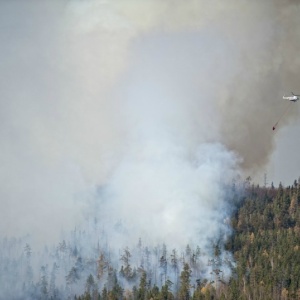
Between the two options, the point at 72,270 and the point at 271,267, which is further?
the point at 72,270

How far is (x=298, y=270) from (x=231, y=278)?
14469 millimetres

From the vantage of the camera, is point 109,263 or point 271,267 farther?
point 109,263

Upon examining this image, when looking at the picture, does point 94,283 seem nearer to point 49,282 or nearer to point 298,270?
point 49,282

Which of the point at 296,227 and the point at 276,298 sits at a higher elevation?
the point at 296,227

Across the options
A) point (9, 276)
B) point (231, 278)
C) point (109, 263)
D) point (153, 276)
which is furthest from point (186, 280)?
point (9, 276)

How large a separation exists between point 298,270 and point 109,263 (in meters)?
56.1

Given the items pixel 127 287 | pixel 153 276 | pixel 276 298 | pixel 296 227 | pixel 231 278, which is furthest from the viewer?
pixel 296 227

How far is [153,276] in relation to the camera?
182750mm

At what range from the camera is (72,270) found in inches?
7352

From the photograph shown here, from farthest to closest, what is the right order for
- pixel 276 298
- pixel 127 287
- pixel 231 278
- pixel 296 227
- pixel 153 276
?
pixel 296 227, pixel 153 276, pixel 127 287, pixel 231 278, pixel 276 298

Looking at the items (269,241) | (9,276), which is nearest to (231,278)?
(269,241)

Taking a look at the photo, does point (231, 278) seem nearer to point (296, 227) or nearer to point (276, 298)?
point (276, 298)

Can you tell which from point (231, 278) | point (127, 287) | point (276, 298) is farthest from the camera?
point (127, 287)

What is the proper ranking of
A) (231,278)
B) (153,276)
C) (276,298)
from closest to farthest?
(276,298)
(231,278)
(153,276)
